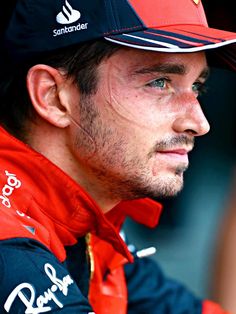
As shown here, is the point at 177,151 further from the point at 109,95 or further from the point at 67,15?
the point at 67,15

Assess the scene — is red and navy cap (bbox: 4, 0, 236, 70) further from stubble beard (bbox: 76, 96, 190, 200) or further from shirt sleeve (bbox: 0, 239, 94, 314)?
shirt sleeve (bbox: 0, 239, 94, 314)

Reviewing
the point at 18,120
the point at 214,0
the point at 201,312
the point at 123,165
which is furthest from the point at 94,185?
the point at 214,0

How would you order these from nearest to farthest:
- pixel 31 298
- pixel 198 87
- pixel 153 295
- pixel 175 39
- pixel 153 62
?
1. pixel 31 298
2. pixel 175 39
3. pixel 153 62
4. pixel 198 87
5. pixel 153 295

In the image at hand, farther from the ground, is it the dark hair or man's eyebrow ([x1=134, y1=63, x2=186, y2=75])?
the dark hair

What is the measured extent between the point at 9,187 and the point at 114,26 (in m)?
0.40

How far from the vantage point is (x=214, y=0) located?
100 inches

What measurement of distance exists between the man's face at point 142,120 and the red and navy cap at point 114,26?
0.08 metres

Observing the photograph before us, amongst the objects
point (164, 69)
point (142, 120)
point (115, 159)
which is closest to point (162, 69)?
point (164, 69)

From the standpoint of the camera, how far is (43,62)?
1986 millimetres

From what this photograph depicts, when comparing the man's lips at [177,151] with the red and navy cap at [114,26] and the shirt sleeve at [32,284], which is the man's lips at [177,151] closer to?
the red and navy cap at [114,26]

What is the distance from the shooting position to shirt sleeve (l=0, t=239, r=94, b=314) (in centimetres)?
160

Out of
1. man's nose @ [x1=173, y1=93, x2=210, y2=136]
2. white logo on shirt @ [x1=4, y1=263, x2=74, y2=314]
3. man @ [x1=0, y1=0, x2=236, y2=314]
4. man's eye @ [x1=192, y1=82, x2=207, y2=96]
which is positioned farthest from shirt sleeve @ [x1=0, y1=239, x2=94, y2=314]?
man's eye @ [x1=192, y1=82, x2=207, y2=96]

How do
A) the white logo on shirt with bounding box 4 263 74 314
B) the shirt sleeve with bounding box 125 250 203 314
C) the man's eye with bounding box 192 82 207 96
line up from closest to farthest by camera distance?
the white logo on shirt with bounding box 4 263 74 314 < the man's eye with bounding box 192 82 207 96 < the shirt sleeve with bounding box 125 250 203 314

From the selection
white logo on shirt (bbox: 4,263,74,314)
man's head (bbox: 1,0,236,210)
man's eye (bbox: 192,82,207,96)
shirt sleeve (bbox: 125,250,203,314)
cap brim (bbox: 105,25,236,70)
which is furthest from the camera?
shirt sleeve (bbox: 125,250,203,314)
